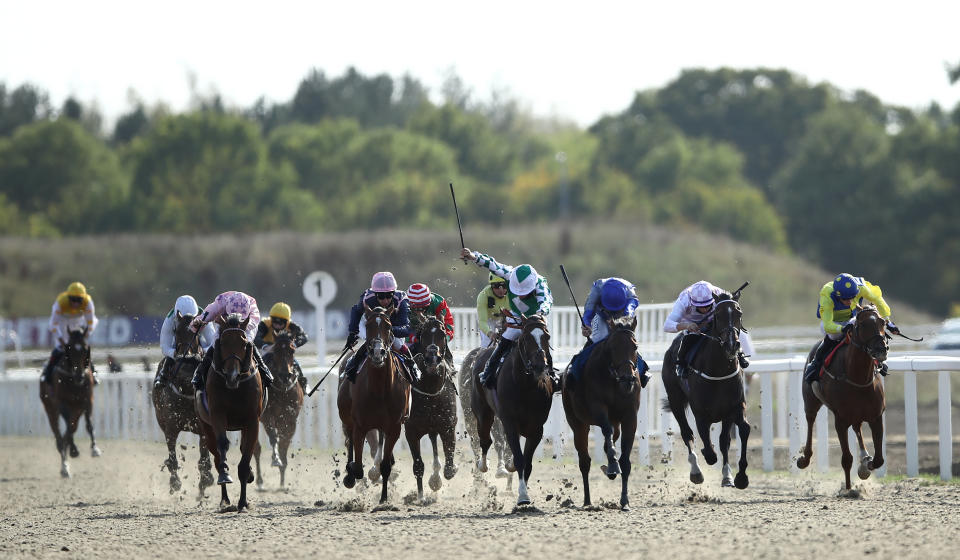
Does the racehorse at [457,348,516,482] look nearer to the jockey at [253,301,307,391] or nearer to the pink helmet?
the pink helmet

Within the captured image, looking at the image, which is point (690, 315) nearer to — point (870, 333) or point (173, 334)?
point (870, 333)

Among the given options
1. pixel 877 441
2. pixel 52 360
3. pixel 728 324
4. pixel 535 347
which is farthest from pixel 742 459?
pixel 52 360

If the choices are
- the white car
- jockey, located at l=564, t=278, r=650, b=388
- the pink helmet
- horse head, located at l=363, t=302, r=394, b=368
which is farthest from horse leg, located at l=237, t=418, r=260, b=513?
the white car

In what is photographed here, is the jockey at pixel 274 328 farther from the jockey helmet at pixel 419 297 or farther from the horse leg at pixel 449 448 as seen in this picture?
the horse leg at pixel 449 448

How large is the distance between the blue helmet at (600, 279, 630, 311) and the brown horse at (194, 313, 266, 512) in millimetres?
3061

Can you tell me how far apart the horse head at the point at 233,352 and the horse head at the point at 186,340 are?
1869 millimetres

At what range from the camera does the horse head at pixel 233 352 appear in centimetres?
1226

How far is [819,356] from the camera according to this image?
515 inches

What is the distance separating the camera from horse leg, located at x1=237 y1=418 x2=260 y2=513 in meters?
12.3

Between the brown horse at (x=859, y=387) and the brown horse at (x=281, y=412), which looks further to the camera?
the brown horse at (x=281, y=412)

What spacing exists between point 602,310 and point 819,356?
7.54ft

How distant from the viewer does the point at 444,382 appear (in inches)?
520

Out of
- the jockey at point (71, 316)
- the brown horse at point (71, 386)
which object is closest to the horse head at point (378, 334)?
the brown horse at point (71, 386)

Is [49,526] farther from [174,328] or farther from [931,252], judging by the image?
[931,252]
